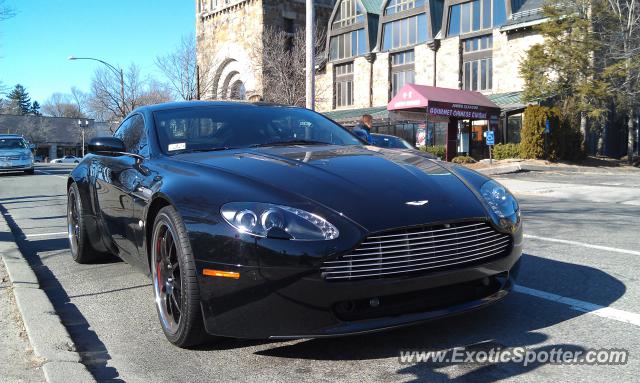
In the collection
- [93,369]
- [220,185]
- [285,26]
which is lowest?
[93,369]

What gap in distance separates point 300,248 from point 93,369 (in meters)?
1.37

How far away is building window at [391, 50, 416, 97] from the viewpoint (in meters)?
41.2

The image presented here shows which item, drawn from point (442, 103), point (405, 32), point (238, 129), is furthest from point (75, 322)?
point (405, 32)

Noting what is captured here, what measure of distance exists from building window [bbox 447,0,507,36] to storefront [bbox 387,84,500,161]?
729 cm

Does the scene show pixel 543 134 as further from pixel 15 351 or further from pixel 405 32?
pixel 15 351

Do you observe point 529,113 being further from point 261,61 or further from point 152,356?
point 152,356

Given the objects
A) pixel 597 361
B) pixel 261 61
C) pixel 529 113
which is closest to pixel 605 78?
pixel 529 113

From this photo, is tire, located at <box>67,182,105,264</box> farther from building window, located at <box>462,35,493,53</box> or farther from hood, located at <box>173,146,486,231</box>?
building window, located at <box>462,35,493,53</box>

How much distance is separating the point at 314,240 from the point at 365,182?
0.60 m

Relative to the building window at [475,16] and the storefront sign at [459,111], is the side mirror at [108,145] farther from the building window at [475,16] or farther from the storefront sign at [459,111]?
the building window at [475,16]

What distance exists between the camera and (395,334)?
130 inches

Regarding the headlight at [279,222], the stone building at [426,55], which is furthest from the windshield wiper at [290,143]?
the stone building at [426,55]

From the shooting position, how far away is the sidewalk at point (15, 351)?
9.68ft

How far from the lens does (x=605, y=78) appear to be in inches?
1113
